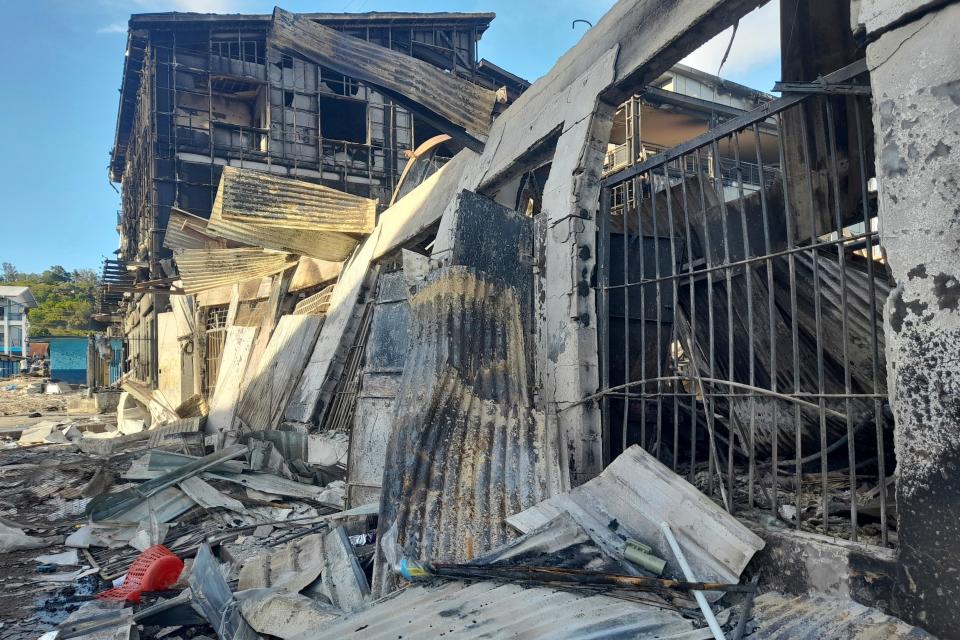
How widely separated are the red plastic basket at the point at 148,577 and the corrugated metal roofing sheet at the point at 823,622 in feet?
12.1

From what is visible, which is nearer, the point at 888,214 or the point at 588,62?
the point at 888,214

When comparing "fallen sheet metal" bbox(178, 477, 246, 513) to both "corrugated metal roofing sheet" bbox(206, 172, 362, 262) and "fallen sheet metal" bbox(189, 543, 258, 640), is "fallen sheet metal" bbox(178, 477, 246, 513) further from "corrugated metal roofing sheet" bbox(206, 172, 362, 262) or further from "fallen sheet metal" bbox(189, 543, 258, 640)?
"corrugated metal roofing sheet" bbox(206, 172, 362, 262)

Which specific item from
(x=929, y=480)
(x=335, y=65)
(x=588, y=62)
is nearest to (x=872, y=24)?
(x=929, y=480)

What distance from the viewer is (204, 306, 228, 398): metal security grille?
43.1 ft

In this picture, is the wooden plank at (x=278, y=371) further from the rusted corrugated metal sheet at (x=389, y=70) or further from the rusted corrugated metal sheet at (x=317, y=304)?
the rusted corrugated metal sheet at (x=389, y=70)

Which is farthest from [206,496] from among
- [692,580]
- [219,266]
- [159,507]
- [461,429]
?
[219,266]

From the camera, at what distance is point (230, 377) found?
36.5ft

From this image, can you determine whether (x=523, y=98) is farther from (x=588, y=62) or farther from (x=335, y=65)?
(x=335, y=65)

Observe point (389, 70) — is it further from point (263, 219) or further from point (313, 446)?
point (313, 446)

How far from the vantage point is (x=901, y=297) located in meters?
2.32

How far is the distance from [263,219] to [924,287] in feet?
25.6

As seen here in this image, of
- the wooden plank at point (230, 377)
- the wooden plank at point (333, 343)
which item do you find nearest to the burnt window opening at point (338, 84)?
the wooden plank at point (230, 377)

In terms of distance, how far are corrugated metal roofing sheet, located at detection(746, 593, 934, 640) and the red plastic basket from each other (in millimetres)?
3687

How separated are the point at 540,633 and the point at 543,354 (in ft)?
7.29
